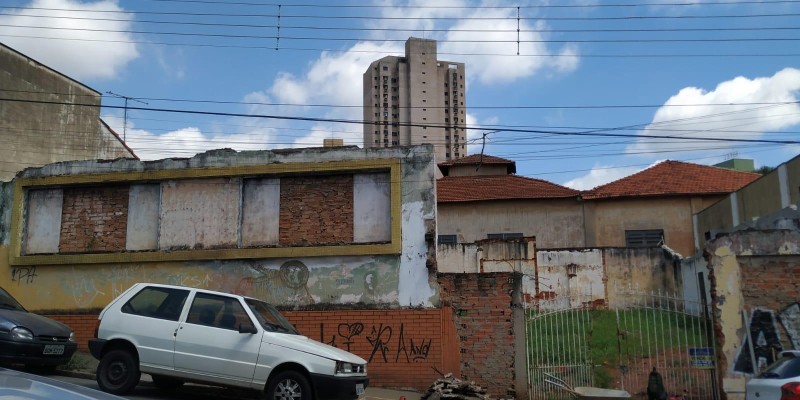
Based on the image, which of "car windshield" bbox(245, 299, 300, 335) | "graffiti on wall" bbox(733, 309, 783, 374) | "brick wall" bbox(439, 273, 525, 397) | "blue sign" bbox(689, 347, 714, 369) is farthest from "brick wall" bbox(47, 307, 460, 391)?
"graffiti on wall" bbox(733, 309, 783, 374)

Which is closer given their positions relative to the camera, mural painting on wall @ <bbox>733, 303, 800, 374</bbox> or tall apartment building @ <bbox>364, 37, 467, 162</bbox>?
mural painting on wall @ <bbox>733, 303, 800, 374</bbox>

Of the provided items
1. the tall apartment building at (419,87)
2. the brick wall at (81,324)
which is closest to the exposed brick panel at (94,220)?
the brick wall at (81,324)

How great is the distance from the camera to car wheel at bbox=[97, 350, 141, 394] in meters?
9.43

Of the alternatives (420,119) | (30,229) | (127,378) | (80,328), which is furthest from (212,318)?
(420,119)

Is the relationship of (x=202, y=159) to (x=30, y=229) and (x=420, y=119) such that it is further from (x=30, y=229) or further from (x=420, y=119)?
(x=420, y=119)

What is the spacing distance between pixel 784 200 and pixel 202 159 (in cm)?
1859

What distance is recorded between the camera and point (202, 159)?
46.5 ft

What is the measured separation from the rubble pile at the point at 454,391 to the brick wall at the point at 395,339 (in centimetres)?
102

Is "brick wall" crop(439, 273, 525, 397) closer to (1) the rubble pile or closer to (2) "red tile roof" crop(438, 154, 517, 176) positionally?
(1) the rubble pile

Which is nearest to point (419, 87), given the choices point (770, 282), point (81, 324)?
point (81, 324)

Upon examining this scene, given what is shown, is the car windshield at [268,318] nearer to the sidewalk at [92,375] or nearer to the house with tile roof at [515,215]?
the sidewalk at [92,375]

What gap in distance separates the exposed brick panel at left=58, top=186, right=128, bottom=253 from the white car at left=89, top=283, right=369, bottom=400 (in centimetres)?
500

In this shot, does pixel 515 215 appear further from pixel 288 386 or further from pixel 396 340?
pixel 288 386

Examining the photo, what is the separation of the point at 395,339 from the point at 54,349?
588 cm
